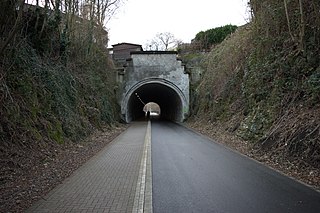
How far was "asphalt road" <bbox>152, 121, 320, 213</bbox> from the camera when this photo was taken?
5.48m

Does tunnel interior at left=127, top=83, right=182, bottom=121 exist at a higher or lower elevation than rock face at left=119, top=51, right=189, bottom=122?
lower

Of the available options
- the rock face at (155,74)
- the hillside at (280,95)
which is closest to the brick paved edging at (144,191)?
the hillside at (280,95)

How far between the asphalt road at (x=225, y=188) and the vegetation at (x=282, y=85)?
1.35 metres

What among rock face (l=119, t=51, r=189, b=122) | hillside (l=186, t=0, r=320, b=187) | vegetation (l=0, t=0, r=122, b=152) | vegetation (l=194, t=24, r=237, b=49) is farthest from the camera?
vegetation (l=194, t=24, r=237, b=49)

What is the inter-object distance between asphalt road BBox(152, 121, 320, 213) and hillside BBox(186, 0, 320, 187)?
874mm

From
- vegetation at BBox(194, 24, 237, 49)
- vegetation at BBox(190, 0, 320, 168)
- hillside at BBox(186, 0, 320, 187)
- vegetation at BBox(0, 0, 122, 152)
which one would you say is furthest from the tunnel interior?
vegetation at BBox(190, 0, 320, 168)

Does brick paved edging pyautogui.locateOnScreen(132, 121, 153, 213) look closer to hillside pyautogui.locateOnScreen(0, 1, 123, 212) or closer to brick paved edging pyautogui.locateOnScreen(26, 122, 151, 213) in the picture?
brick paved edging pyautogui.locateOnScreen(26, 122, 151, 213)

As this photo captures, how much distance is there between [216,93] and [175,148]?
11540 mm

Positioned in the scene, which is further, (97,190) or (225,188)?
(225,188)

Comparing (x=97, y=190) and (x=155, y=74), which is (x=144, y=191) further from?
(x=155, y=74)

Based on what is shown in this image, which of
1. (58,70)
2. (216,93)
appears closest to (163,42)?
(216,93)

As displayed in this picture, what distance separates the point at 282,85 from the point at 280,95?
46 cm

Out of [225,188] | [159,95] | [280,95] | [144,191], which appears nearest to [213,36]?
[159,95]

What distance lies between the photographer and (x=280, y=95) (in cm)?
1224
